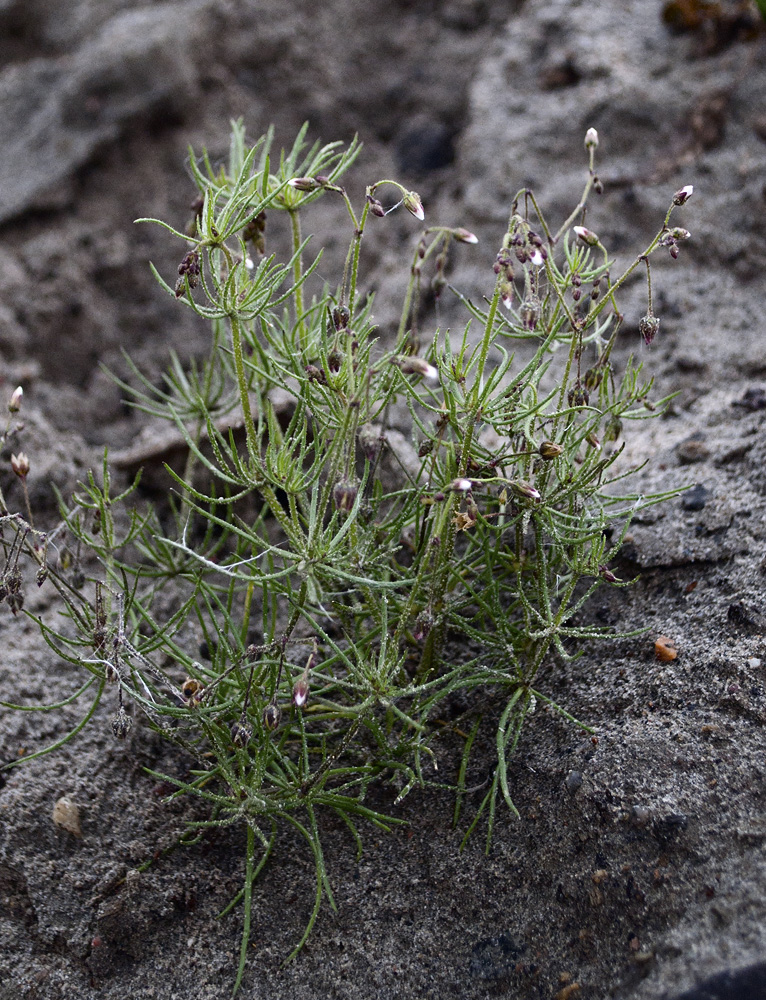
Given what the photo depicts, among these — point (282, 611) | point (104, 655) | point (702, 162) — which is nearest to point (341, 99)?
point (702, 162)

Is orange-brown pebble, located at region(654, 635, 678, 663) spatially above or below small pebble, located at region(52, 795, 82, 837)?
above

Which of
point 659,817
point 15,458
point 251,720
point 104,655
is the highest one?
point 15,458

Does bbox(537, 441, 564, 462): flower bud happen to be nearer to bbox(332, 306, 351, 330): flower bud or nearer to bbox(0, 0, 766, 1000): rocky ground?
bbox(332, 306, 351, 330): flower bud

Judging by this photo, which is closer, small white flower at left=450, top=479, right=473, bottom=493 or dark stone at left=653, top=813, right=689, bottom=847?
small white flower at left=450, top=479, right=473, bottom=493

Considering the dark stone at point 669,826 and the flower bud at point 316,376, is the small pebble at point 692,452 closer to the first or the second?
the dark stone at point 669,826

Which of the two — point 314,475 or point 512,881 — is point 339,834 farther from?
point 314,475

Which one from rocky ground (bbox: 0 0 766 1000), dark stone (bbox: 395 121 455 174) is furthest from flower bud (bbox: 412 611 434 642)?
dark stone (bbox: 395 121 455 174)

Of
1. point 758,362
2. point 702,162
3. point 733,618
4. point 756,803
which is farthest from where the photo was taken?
point 702,162

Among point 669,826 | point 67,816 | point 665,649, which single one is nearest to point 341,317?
point 665,649

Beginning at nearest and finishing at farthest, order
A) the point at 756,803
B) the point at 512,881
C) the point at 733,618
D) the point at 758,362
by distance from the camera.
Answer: the point at 756,803, the point at 512,881, the point at 733,618, the point at 758,362
